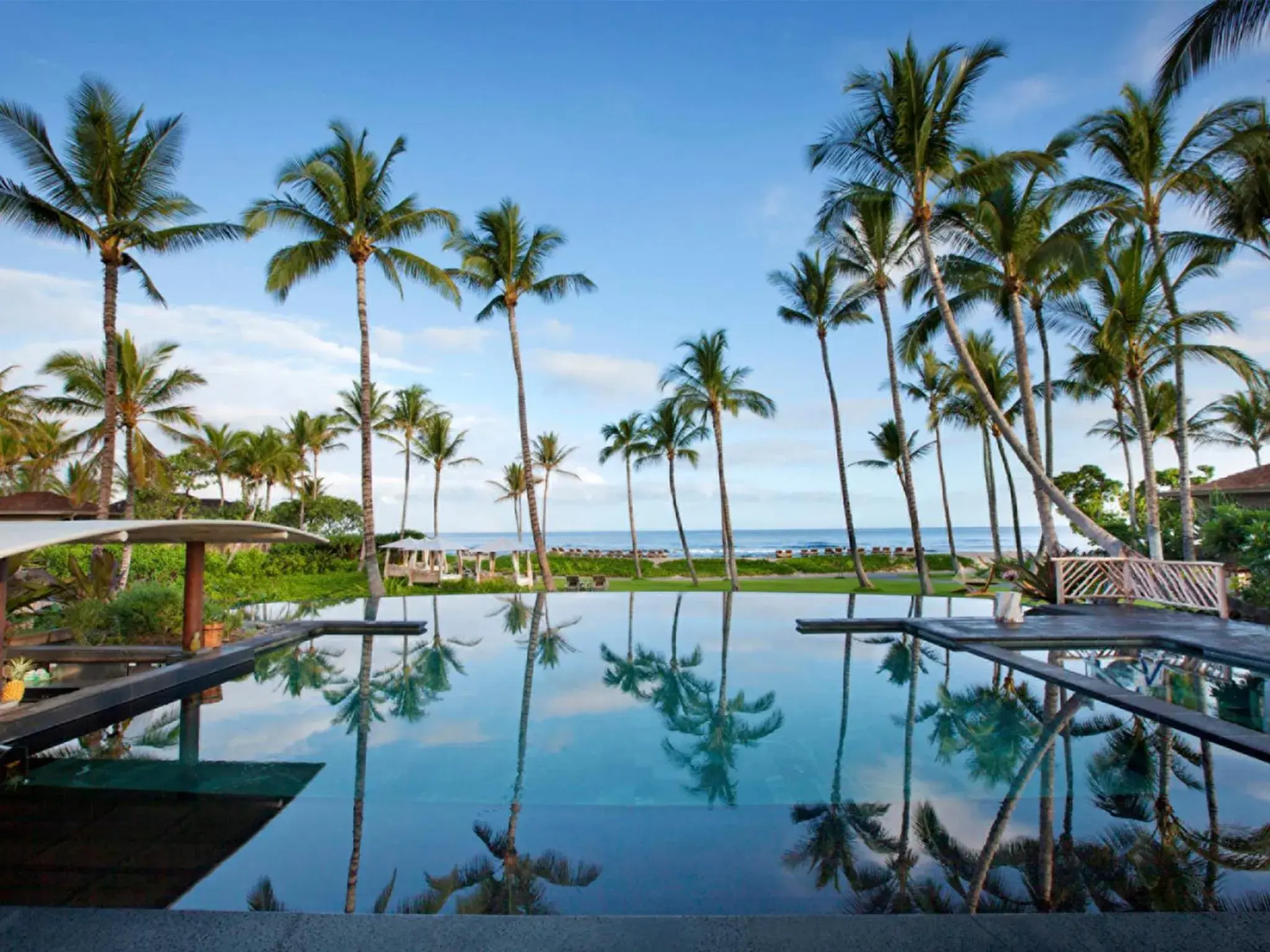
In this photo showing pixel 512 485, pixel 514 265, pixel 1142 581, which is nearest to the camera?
pixel 1142 581

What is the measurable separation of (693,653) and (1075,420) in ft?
85.9

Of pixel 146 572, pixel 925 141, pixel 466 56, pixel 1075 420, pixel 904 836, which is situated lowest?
pixel 904 836

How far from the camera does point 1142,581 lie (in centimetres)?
1172

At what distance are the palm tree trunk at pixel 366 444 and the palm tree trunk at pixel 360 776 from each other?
6302 millimetres

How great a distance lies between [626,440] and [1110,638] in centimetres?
2297

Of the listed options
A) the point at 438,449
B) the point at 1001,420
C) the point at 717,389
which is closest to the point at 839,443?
the point at 717,389

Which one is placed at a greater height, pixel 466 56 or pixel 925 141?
pixel 466 56

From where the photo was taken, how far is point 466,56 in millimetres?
12047

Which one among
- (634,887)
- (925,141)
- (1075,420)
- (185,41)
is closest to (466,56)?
(185,41)

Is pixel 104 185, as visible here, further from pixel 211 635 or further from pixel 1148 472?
pixel 1148 472

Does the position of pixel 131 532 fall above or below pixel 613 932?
above

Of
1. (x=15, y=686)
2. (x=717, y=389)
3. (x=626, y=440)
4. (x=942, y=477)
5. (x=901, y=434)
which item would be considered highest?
(x=717, y=389)

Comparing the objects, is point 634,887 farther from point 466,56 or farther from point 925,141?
point 925,141

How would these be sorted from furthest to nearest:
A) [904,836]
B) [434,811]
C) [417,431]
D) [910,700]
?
[417,431] < [910,700] < [434,811] < [904,836]
